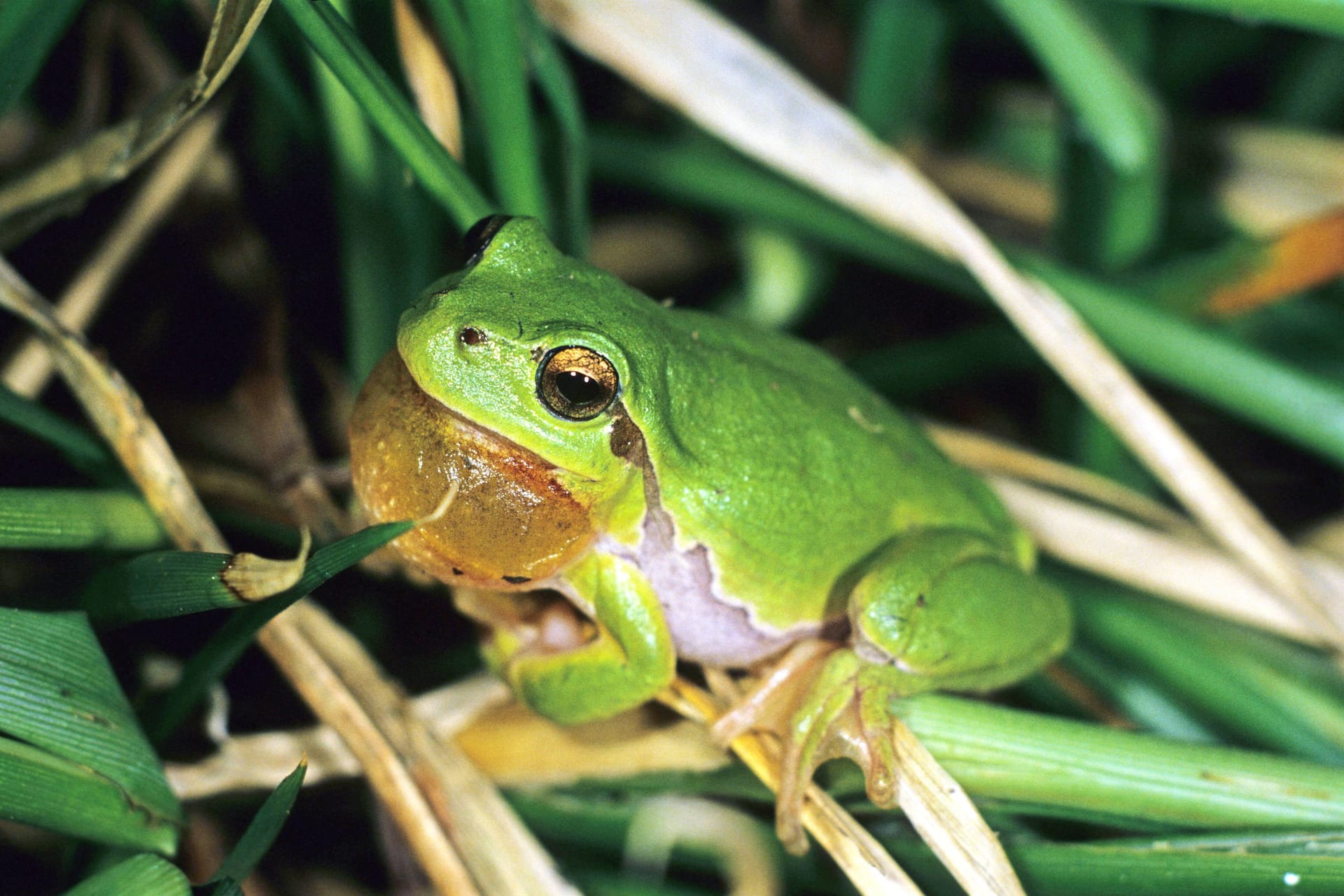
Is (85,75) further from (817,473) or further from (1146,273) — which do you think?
(1146,273)

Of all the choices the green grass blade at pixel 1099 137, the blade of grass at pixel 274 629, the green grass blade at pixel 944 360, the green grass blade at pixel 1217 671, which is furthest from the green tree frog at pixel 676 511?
the green grass blade at pixel 1099 137

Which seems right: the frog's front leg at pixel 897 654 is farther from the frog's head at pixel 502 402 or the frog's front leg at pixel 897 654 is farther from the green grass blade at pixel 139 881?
the green grass blade at pixel 139 881

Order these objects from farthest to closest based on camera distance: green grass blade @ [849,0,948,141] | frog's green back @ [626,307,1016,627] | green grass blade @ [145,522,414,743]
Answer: green grass blade @ [849,0,948,141], frog's green back @ [626,307,1016,627], green grass blade @ [145,522,414,743]

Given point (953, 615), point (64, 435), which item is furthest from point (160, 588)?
point (953, 615)

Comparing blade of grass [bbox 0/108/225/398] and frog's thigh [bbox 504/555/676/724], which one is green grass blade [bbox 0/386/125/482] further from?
frog's thigh [bbox 504/555/676/724]

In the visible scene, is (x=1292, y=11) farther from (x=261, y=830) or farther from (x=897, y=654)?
(x=261, y=830)

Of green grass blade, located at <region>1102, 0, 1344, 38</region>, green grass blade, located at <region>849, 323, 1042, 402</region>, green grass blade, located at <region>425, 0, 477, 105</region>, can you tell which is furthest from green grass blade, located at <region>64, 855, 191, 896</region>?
green grass blade, located at <region>1102, 0, 1344, 38</region>
